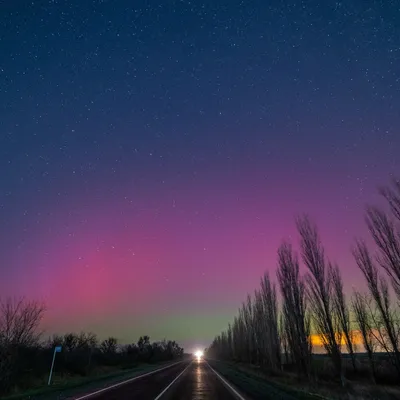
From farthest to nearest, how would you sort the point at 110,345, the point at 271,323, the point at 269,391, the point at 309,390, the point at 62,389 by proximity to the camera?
the point at 110,345 < the point at 271,323 < the point at 62,389 < the point at 309,390 < the point at 269,391

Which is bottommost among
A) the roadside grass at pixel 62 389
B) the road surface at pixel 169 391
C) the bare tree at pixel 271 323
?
the road surface at pixel 169 391

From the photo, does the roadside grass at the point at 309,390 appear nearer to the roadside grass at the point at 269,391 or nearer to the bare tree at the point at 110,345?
the roadside grass at the point at 269,391

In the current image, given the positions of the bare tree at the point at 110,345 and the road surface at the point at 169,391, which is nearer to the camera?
the road surface at the point at 169,391

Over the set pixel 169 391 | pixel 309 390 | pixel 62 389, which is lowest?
pixel 309 390

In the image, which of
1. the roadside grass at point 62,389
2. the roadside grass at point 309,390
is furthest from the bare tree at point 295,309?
the roadside grass at point 62,389

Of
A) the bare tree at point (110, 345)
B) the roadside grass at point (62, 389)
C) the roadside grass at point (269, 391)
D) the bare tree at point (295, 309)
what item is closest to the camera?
the roadside grass at point (269, 391)

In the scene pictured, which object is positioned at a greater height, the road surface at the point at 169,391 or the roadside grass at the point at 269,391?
the road surface at the point at 169,391

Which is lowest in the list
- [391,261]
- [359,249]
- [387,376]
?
[387,376]

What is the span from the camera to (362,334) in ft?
98.6

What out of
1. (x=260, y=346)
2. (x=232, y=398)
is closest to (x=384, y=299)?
(x=232, y=398)

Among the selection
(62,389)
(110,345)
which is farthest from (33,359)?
(110,345)

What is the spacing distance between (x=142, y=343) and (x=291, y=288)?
293ft

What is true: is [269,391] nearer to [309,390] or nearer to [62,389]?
[309,390]

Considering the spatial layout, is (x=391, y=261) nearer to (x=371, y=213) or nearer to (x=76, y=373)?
(x=371, y=213)
